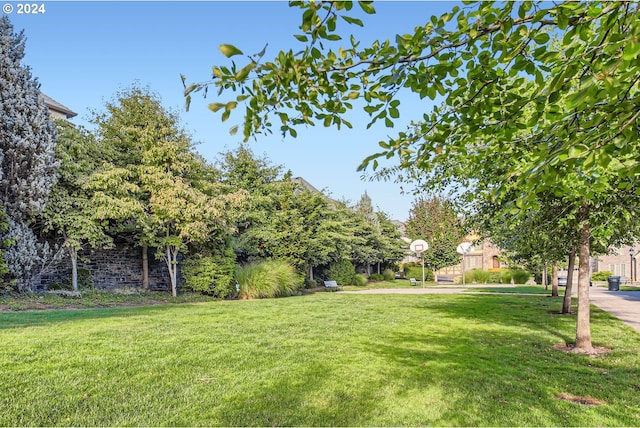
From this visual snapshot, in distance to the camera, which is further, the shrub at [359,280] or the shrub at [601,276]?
the shrub at [601,276]

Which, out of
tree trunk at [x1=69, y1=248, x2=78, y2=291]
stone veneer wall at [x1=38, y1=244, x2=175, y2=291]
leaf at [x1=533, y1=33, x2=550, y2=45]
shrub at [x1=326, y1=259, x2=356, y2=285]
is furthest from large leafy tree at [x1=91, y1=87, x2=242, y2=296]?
leaf at [x1=533, y1=33, x2=550, y2=45]

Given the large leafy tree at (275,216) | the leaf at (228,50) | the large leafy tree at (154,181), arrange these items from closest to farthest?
the leaf at (228,50) → the large leafy tree at (154,181) → the large leafy tree at (275,216)

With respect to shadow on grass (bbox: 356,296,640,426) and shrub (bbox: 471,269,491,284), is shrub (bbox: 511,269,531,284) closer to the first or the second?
shrub (bbox: 471,269,491,284)

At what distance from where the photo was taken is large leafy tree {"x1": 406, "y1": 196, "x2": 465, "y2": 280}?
27.8 meters

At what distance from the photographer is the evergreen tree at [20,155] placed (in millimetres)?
11398

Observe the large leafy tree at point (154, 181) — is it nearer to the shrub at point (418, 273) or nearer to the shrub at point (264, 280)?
the shrub at point (264, 280)

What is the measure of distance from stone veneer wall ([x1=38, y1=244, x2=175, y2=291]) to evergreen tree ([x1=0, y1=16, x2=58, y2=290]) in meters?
1.58

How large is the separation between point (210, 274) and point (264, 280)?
198 centimetres

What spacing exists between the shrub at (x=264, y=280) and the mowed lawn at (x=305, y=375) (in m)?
7.20

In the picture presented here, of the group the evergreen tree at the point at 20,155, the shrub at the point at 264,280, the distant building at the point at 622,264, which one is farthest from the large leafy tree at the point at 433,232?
the evergreen tree at the point at 20,155

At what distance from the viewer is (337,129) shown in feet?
7.36

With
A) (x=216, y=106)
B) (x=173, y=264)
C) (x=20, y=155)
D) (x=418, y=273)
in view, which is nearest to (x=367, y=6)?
(x=216, y=106)

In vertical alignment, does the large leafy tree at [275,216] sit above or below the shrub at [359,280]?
above

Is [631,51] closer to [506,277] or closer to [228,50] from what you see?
[228,50]
